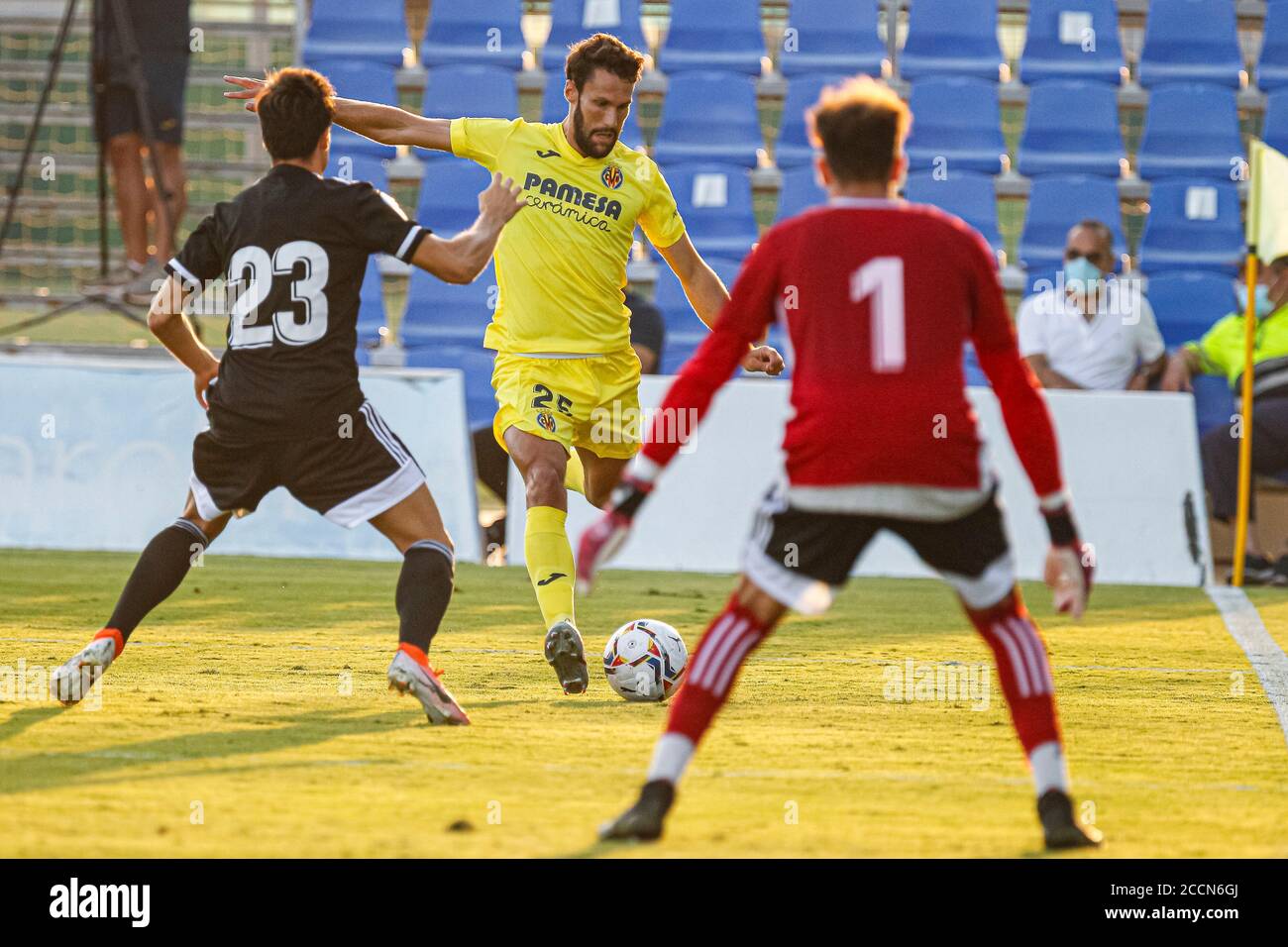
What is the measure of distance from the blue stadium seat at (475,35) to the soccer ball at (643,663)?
9663mm

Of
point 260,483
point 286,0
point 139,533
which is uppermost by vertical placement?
point 286,0

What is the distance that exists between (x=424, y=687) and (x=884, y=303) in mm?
2131

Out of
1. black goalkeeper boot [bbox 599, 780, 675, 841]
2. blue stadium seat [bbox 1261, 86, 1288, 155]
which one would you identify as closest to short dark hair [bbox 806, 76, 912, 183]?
black goalkeeper boot [bbox 599, 780, 675, 841]

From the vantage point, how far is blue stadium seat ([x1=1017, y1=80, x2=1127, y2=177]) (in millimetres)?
14359

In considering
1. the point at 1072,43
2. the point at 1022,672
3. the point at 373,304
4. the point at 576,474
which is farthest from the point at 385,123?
the point at 1072,43

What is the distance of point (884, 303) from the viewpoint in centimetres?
368

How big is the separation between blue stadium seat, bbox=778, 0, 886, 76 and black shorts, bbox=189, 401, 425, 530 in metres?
10.0

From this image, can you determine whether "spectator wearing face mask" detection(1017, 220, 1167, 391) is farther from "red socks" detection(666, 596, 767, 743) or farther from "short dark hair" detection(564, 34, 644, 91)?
"red socks" detection(666, 596, 767, 743)

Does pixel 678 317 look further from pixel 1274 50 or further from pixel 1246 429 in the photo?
pixel 1274 50

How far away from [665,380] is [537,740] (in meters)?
5.85

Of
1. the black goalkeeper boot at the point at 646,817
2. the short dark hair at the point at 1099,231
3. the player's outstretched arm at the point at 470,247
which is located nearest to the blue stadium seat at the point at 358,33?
the short dark hair at the point at 1099,231
